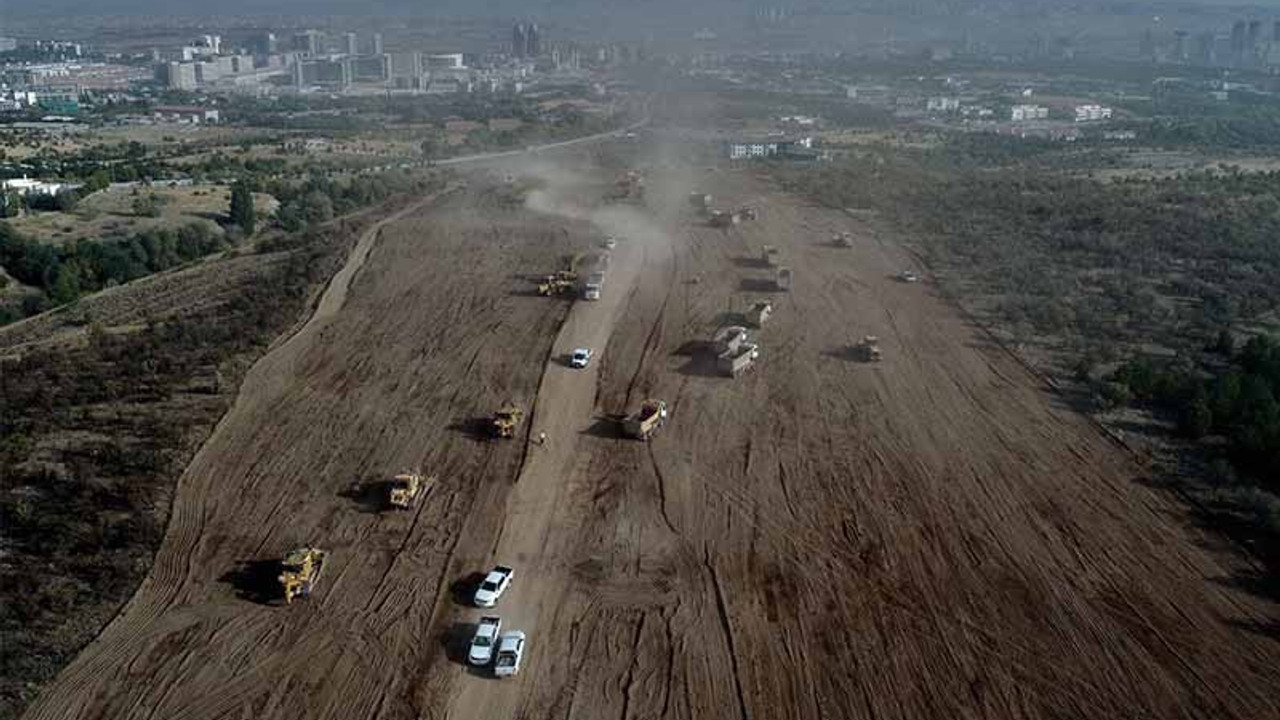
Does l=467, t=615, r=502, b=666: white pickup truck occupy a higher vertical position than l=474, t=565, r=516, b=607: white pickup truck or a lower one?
lower

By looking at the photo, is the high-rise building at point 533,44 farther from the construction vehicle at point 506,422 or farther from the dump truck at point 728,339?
the construction vehicle at point 506,422

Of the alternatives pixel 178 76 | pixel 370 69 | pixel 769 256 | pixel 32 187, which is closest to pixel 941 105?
pixel 769 256

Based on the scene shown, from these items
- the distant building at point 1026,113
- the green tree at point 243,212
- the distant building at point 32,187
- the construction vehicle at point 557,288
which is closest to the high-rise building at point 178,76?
the distant building at point 32,187

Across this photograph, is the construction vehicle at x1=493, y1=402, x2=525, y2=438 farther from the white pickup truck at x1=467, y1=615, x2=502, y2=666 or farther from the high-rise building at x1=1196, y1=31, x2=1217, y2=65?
the high-rise building at x1=1196, y1=31, x2=1217, y2=65

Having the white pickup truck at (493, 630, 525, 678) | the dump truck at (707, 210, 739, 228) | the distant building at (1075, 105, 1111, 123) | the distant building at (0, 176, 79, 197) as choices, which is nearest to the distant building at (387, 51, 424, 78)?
the distant building at (1075, 105, 1111, 123)

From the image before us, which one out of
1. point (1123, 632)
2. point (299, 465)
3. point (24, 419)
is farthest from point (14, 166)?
point (1123, 632)

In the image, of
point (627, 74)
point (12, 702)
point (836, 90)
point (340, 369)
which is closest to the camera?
point (12, 702)

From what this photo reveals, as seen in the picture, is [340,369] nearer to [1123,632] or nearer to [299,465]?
[299,465]
